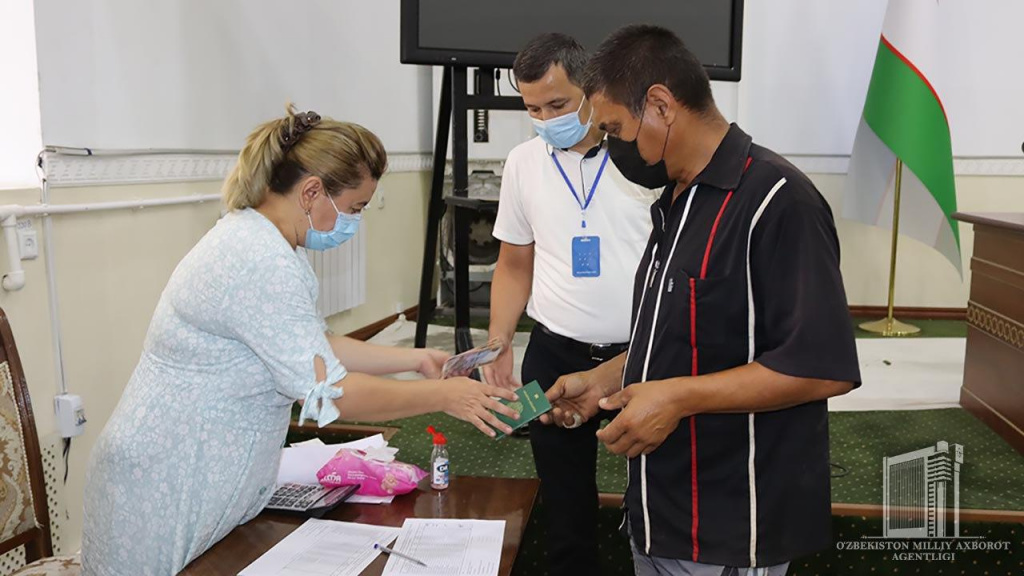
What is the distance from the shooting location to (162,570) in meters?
1.53

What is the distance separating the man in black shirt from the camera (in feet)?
4.07

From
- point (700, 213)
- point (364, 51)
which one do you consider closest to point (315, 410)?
point (700, 213)

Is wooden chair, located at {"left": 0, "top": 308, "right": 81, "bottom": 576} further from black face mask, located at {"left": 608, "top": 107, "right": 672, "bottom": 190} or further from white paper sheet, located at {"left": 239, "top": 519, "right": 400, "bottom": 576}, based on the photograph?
black face mask, located at {"left": 608, "top": 107, "right": 672, "bottom": 190}

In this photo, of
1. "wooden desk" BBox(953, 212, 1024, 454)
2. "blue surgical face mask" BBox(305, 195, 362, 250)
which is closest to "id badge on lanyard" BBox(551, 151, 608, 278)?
"blue surgical face mask" BBox(305, 195, 362, 250)

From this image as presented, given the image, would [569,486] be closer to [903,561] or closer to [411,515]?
[411,515]

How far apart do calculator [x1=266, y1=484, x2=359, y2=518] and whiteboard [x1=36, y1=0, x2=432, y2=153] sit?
153 centimetres

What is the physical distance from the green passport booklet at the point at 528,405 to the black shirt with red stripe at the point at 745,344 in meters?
0.28

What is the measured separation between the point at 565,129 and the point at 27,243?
1604 millimetres

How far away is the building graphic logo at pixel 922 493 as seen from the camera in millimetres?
2674

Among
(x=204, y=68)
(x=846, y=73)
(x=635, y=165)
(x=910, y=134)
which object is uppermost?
(x=846, y=73)

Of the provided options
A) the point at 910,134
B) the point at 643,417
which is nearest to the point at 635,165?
the point at 643,417

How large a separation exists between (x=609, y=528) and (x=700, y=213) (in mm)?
1710

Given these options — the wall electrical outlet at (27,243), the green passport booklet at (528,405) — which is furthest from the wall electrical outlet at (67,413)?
the green passport booklet at (528,405)

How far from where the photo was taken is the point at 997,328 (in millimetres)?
3486
